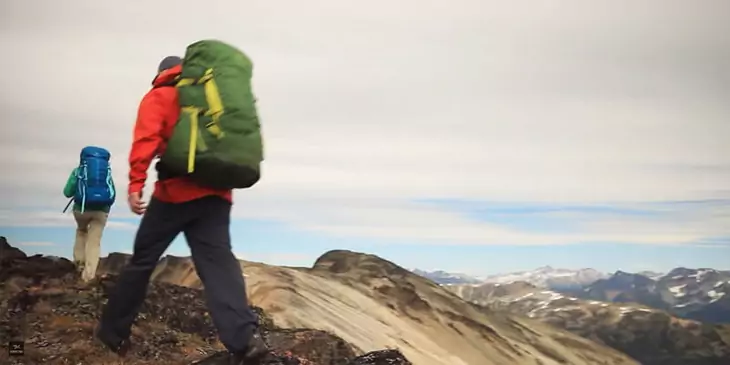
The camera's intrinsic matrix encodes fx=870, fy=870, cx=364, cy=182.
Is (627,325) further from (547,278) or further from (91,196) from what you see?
(91,196)

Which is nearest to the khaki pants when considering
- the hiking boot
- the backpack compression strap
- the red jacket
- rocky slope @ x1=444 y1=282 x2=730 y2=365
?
the hiking boot

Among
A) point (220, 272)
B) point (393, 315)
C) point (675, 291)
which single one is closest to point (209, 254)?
point (220, 272)

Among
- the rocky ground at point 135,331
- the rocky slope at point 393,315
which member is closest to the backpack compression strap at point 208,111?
the rocky ground at point 135,331

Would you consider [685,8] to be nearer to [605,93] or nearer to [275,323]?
[605,93]

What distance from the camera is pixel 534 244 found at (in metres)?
4.23

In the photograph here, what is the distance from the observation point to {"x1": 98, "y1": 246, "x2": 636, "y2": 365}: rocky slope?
3.55 metres

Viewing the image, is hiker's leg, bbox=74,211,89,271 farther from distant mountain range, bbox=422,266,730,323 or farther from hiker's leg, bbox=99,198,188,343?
distant mountain range, bbox=422,266,730,323

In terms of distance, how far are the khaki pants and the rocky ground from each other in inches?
2.8

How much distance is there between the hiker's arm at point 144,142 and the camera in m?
2.52

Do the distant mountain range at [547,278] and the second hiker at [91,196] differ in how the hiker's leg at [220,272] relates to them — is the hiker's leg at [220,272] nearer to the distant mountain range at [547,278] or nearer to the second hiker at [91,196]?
the second hiker at [91,196]

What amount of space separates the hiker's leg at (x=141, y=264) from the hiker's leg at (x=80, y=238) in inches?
28.0

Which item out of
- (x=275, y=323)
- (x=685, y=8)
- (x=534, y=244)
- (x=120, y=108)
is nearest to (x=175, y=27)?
(x=120, y=108)

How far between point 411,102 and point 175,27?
111 cm

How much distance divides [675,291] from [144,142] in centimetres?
299
